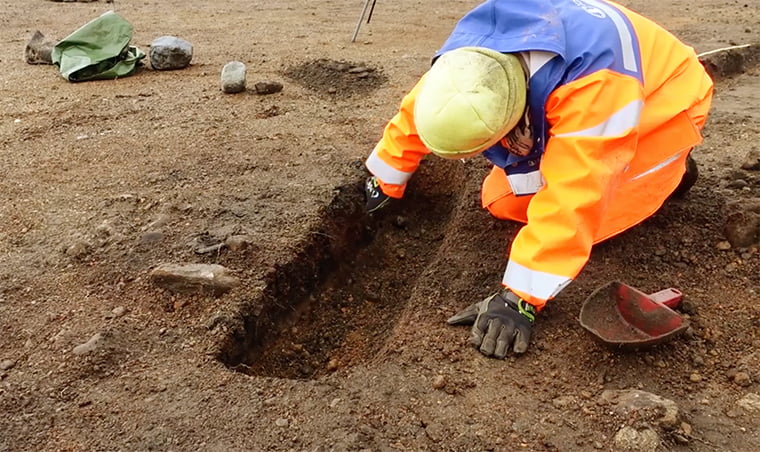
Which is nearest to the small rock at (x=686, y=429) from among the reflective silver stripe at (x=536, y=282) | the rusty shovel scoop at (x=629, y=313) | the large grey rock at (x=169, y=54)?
the rusty shovel scoop at (x=629, y=313)

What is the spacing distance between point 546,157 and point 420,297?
86 cm

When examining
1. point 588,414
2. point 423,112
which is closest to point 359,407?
point 588,414

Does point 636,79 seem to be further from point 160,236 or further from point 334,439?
point 160,236

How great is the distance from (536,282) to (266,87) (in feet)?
10.8

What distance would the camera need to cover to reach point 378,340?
3066 mm

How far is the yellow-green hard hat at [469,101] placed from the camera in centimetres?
223

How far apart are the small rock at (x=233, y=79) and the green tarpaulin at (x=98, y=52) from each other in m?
1.08

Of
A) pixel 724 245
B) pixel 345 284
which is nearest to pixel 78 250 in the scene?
pixel 345 284

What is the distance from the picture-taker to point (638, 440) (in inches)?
84.3

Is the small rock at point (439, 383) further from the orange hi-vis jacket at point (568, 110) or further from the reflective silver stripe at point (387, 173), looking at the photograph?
the reflective silver stripe at point (387, 173)

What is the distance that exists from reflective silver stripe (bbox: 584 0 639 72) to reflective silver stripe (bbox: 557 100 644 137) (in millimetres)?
173

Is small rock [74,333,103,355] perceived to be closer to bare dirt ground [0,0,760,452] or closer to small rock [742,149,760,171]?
bare dirt ground [0,0,760,452]

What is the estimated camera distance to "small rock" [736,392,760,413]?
230 cm

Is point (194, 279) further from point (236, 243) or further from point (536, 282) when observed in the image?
point (536, 282)
